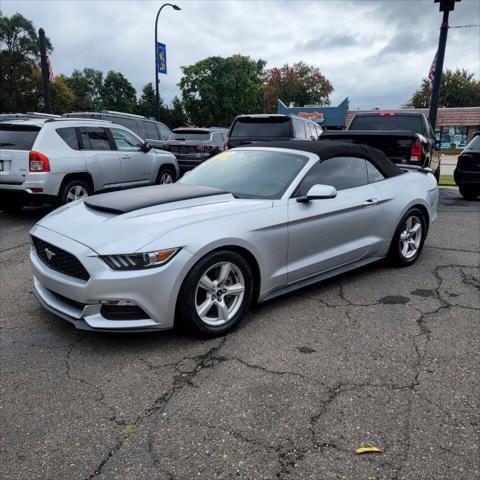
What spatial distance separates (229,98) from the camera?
1879 inches

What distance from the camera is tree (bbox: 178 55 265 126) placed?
47.3 meters

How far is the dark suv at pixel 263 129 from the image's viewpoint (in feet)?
33.2

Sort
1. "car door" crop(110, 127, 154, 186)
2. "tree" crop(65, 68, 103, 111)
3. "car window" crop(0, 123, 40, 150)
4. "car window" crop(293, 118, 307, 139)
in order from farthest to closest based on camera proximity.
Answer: "tree" crop(65, 68, 103, 111), "car window" crop(293, 118, 307, 139), "car door" crop(110, 127, 154, 186), "car window" crop(0, 123, 40, 150)

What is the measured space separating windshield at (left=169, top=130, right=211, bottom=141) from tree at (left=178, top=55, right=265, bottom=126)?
1377 inches

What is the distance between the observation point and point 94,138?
27.5ft

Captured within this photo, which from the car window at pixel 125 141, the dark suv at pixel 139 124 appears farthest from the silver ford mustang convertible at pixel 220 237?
the dark suv at pixel 139 124

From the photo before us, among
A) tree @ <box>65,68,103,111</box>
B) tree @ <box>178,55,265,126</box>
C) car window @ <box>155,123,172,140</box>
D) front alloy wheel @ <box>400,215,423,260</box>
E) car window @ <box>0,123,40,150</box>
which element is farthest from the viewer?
tree @ <box>65,68,103,111</box>

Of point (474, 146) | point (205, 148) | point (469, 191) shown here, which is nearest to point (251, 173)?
point (474, 146)

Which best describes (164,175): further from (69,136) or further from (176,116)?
(176,116)

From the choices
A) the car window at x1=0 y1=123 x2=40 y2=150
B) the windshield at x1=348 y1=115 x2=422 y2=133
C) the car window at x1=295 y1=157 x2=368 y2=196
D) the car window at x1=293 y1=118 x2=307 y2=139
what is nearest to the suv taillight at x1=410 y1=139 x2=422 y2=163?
the windshield at x1=348 y1=115 x2=422 y2=133

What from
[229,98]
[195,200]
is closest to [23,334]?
[195,200]

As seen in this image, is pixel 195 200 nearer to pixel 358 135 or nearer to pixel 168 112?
pixel 358 135

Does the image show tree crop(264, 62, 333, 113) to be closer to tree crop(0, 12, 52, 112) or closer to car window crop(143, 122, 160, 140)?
tree crop(0, 12, 52, 112)

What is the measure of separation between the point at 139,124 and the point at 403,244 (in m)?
10.2
